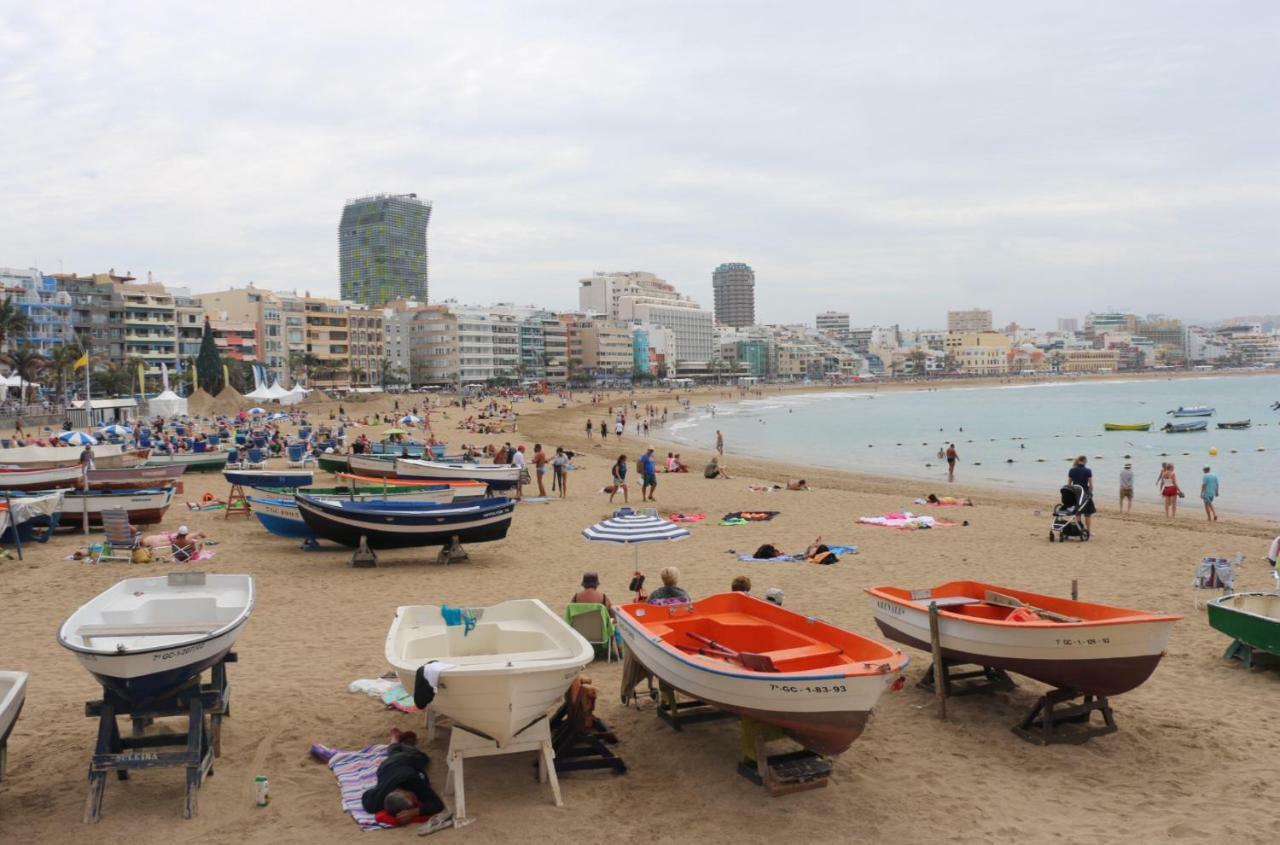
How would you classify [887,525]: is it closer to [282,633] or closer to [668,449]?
[282,633]

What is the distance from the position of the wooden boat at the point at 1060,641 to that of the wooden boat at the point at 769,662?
1277 millimetres

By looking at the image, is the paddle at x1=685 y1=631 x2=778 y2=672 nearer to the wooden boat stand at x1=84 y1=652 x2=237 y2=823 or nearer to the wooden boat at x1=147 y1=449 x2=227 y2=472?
the wooden boat stand at x1=84 y1=652 x2=237 y2=823

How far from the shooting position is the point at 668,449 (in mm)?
47969

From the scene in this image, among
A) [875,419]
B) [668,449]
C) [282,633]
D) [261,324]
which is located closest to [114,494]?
[282,633]

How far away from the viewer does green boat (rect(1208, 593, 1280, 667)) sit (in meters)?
9.16

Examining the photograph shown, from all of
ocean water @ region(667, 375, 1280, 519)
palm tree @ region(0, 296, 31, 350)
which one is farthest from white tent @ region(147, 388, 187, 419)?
ocean water @ region(667, 375, 1280, 519)

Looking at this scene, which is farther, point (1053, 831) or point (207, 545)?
point (207, 545)

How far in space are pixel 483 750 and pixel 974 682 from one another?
4.87 metres

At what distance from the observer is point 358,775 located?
7.13 meters

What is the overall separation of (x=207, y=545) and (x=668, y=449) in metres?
31.9

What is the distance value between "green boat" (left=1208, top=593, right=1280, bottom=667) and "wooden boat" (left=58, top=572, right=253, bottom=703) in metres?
9.21

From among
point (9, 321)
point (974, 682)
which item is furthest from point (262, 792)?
point (9, 321)

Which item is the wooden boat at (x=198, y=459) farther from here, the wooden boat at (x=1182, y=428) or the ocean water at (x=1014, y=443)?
the wooden boat at (x=1182, y=428)

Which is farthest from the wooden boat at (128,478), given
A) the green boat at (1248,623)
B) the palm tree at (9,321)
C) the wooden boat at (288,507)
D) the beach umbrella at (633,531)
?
the palm tree at (9,321)
